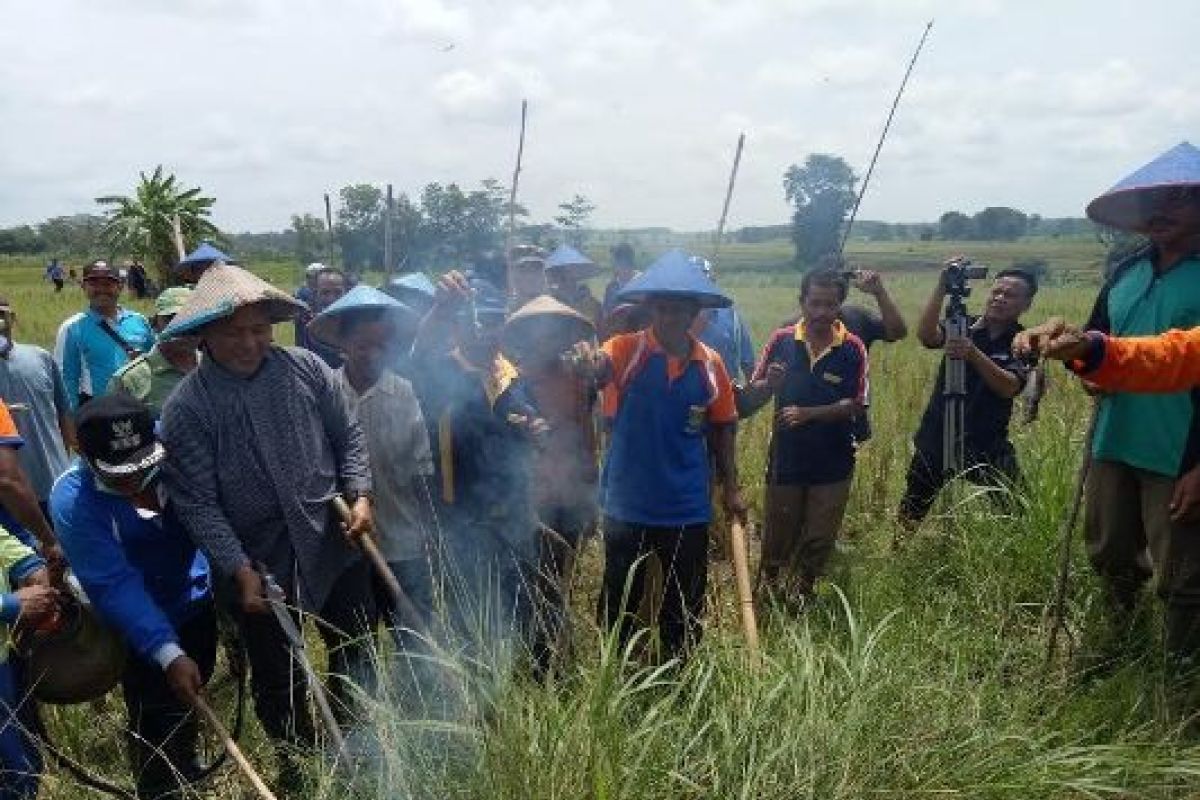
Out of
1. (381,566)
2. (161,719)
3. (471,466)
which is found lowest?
(161,719)

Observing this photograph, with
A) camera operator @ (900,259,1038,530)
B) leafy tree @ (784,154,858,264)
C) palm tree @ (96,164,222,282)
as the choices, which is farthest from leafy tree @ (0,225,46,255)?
camera operator @ (900,259,1038,530)

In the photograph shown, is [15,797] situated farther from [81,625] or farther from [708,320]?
[708,320]

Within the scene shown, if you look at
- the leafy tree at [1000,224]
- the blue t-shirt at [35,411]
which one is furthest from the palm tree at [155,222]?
the leafy tree at [1000,224]

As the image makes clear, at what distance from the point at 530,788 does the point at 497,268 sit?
14.6ft

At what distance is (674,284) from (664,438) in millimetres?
618

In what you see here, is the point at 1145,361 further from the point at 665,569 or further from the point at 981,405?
the point at 981,405

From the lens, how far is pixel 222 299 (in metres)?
2.90

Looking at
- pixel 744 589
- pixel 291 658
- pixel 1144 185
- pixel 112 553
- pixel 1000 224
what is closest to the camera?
pixel 112 553

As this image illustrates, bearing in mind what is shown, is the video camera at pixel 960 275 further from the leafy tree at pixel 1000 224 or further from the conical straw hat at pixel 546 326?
the leafy tree at pixel 1000 224

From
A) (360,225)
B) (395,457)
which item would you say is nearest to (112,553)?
(395,457)

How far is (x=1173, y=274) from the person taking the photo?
10.7ft

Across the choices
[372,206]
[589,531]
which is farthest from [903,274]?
[589,531]

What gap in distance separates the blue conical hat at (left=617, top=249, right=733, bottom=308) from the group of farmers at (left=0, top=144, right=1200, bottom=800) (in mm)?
14

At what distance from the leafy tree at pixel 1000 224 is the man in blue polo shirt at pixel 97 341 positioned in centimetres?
8170
